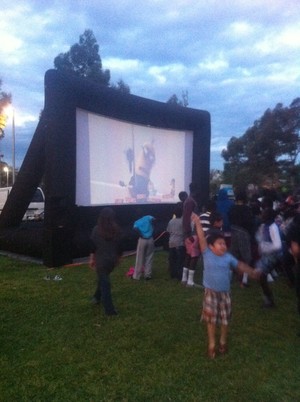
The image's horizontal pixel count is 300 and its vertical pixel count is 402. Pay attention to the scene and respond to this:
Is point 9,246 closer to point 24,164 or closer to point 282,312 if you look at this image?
point 24,164

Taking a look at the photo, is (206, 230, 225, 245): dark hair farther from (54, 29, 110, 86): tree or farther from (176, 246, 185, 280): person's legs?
(54, 29, 110, 86): tree

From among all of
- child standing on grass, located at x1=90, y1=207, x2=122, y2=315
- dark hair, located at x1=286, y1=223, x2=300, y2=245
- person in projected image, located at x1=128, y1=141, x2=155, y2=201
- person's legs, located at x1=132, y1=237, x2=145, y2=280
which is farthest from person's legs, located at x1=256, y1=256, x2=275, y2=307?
person in projected image, located at x1=128, y1=141, x2=155, y2=201

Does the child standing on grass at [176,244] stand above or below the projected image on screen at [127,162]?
below

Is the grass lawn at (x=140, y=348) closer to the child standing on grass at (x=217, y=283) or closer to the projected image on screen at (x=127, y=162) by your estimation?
the child standing on grass at (x=217, y=283)

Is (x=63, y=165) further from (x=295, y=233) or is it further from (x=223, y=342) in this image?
(x=223, y=342)

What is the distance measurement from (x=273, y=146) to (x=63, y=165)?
93.9ft

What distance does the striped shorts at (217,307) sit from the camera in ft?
15.4

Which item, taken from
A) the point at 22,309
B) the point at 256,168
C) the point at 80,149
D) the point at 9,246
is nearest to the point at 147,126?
the point at 80,149

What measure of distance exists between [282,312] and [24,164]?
7813 mm

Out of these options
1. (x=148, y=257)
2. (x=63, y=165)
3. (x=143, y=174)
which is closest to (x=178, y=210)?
(x=148, y=257)

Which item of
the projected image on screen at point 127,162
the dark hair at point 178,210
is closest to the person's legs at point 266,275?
the dark hair at point 178,210

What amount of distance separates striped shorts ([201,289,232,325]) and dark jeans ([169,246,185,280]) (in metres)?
3.90

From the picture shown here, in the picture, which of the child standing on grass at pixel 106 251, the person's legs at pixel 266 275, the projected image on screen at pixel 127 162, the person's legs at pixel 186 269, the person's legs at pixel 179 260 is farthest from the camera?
the projected image on screen at pixel 127 162

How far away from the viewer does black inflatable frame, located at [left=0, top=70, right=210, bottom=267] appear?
33.1 ft
